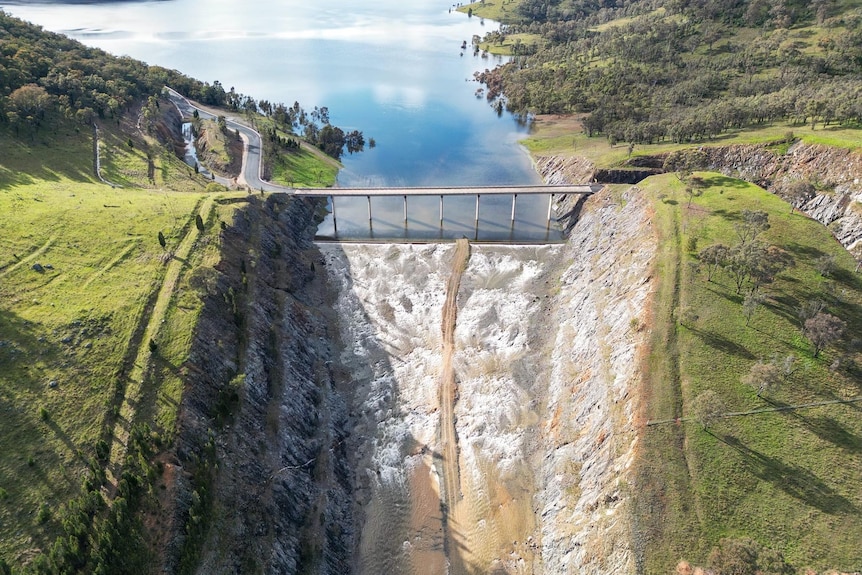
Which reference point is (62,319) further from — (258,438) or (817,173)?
(817,173)

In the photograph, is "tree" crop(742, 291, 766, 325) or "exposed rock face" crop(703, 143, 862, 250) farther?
"exposed rock face" crop(703, 143, 862, 250)

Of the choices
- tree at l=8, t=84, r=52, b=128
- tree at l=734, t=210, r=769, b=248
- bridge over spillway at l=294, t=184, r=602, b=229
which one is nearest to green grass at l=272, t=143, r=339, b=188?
bridge over spillway at l=294, t=184, r=602, b=229

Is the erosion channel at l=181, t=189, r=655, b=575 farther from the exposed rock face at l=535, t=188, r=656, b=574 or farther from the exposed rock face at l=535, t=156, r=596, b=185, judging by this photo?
the exposed rock face at l=535, t=156, r=596, b=185

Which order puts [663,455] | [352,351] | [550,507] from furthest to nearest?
1. [352,351]
2. [550,507]
3. [663,455]

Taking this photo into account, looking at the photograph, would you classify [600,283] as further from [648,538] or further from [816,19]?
[816,19]

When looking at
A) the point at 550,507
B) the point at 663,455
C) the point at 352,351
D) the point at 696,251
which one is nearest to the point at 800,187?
the point at 696,251

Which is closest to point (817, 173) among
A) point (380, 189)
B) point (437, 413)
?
point (437, 413)

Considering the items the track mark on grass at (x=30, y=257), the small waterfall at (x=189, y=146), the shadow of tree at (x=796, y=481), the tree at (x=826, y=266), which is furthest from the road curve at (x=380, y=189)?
the shadow of tree at (x=796, y=481)
